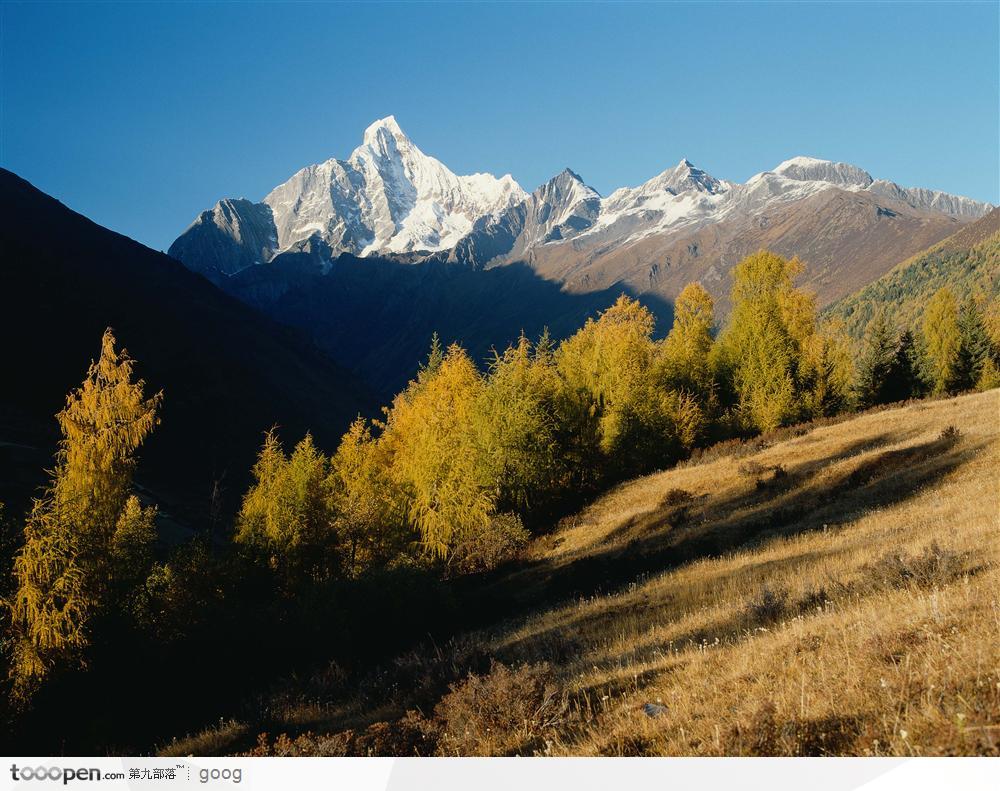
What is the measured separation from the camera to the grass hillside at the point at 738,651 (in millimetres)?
4824

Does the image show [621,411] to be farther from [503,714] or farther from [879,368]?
[879,368]

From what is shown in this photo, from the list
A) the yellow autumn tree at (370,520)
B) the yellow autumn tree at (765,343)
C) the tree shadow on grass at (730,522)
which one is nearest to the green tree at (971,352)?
the yellow autumn tree at (765,343)

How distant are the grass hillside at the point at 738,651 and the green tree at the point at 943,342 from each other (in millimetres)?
→ 41113

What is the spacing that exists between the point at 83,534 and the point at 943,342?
68358 mm

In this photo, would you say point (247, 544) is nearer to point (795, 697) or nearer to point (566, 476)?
point (566, 476)

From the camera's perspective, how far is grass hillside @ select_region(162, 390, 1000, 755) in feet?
15.8

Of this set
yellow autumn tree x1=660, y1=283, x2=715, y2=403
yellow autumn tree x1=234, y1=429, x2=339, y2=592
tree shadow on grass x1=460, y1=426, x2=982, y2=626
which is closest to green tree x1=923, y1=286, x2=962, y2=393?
yellow autumn tree x1=660, y1=283, x2=715, y2=403

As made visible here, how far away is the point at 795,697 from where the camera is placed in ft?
17.3

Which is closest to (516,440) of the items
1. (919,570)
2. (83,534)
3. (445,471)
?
(445,471)

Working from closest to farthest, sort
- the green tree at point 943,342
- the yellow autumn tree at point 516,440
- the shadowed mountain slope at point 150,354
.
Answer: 1. the yellow autumn tree at point 516,440
2. the green tree at point 943,342
3. the shadowed mountain slope at point 150,354

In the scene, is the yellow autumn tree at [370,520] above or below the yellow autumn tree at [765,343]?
below

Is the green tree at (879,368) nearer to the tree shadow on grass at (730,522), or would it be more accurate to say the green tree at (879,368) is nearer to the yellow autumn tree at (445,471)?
the tree shadow on grass at (730,522)

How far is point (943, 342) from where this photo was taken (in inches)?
2238

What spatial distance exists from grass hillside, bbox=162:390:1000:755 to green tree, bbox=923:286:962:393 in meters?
41.1
